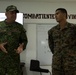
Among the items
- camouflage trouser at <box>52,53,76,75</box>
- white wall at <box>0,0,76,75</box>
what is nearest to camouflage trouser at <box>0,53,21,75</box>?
camouflage trouser at <box>52,53,76,75</box>

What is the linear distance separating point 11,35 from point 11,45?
0.15 m

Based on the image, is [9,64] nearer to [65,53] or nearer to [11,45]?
[11,45]

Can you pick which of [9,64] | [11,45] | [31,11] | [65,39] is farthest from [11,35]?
[31,11]

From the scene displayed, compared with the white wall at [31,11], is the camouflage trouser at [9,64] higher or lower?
lower

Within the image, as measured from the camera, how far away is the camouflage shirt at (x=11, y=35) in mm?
2752

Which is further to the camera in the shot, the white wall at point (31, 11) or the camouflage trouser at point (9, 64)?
the white wall at point (31, 11)

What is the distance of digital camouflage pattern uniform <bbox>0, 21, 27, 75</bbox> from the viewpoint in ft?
8.85

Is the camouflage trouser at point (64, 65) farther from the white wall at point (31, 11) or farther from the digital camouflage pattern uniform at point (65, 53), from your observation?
the white wall at point (31, 11)

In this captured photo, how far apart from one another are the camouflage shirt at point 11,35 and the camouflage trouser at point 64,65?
0.55 meters

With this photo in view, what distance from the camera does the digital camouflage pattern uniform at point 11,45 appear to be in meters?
2.70

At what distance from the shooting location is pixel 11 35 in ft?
9.12

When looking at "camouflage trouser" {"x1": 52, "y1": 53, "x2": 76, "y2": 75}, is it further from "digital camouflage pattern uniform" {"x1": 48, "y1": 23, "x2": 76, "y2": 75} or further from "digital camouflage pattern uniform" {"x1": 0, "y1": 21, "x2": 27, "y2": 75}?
"digital camouflage pattern uniform" {"x1": 0, "y1": 21, "x2": 27, "y2": 75}

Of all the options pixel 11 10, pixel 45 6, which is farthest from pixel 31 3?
pixel 11 10

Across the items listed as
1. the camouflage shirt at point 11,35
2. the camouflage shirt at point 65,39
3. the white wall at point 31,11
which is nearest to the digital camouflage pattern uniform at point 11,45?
the camouflage shirt at point 11,35
